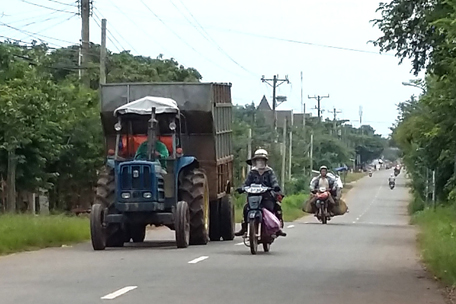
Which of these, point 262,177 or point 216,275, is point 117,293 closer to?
point 216,275

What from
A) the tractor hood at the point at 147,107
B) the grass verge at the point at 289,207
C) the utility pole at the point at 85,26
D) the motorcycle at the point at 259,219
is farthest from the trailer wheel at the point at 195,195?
the grass verge at the point at 289,207

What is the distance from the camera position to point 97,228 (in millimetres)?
20406

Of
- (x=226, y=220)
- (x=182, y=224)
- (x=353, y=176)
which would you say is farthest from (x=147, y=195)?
(x=353, y=176)

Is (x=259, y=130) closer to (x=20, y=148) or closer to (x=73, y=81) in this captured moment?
(x=73, y=81)

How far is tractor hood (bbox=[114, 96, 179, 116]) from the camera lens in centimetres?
2153

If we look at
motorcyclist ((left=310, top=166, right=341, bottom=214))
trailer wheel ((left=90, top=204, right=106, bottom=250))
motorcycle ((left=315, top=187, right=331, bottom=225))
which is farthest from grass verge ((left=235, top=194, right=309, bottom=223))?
trailer wheel ((left=90, top=204, right=106, bottom=250))

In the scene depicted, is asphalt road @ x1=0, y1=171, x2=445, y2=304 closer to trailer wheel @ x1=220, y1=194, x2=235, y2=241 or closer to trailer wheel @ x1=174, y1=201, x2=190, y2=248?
trailer wheel @ x1=174, y1=201, x2=190, y2=248

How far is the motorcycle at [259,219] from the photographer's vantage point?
19.1 m

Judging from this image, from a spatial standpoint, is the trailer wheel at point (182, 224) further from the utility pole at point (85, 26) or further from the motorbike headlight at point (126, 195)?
the utility pole at point (85, 26)

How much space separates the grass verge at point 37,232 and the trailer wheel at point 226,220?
3.13 metres

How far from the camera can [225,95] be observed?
25391mm

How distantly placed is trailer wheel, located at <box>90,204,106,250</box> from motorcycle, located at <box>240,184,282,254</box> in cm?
293

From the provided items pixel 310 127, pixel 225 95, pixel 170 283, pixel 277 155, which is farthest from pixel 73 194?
pixel 310 127

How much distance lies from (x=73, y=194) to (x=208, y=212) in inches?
679
